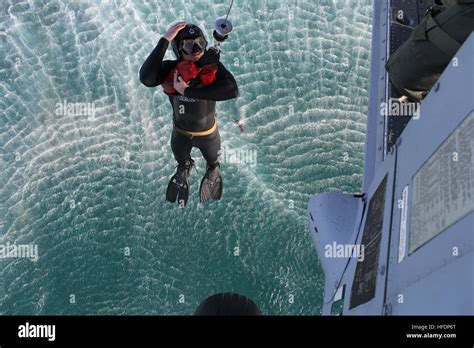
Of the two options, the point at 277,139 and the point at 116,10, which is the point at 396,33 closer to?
the point at 277,139

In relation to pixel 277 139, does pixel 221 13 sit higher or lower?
higher

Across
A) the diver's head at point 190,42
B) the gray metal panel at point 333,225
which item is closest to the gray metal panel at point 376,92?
the gray metal panel at point 333,225

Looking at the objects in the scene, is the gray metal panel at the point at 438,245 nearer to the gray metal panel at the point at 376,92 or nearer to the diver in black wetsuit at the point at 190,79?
the diver in black wetsuit at the point at 190,79

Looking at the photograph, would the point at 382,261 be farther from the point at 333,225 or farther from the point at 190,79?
the point at 190,79

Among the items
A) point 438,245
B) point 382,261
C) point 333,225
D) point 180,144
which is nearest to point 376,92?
point 333,225
